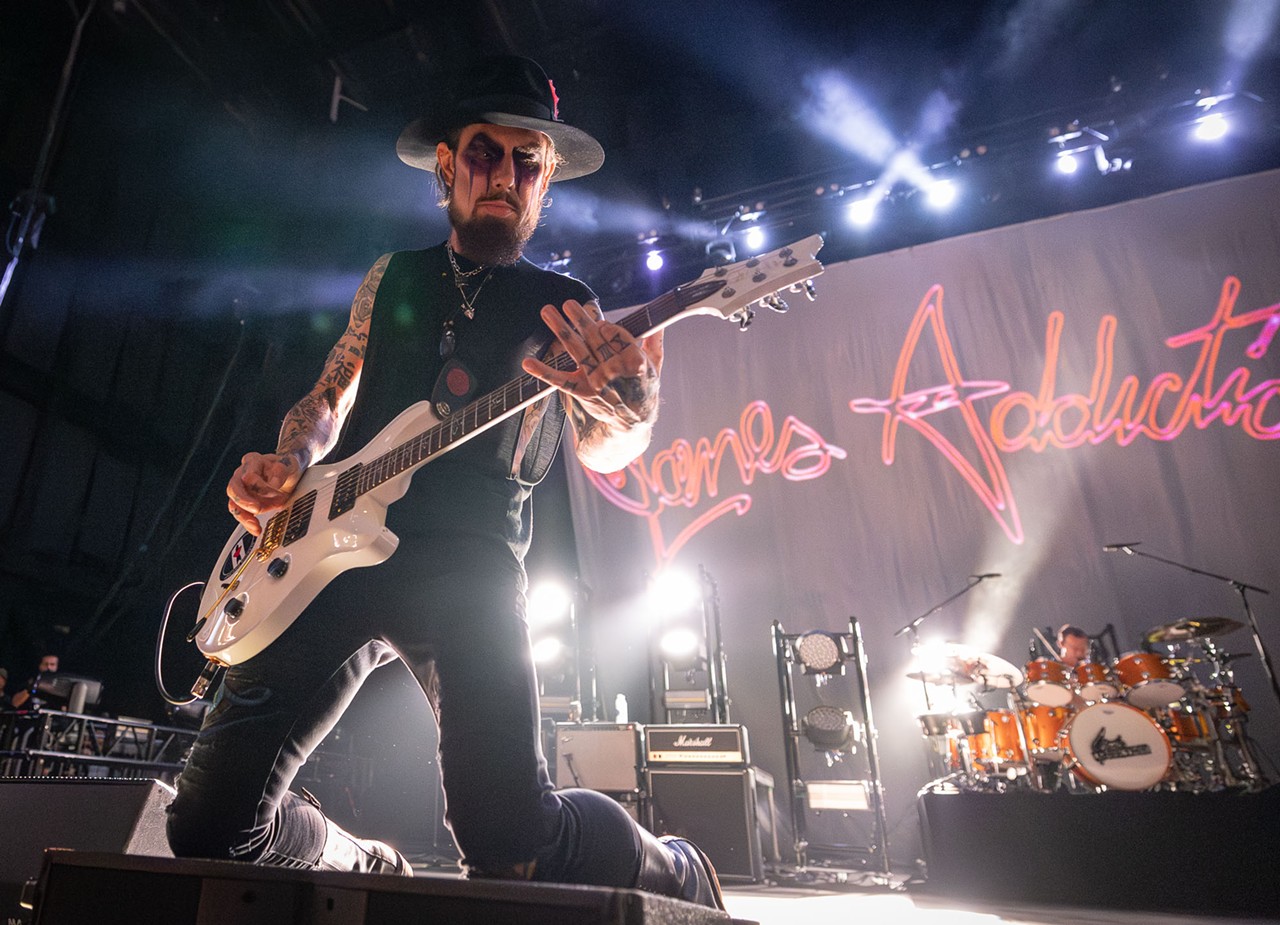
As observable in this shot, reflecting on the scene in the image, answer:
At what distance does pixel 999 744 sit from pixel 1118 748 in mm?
830

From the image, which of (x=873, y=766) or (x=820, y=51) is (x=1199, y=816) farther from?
(x=820, y=51)

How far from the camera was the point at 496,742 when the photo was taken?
55.1 inches

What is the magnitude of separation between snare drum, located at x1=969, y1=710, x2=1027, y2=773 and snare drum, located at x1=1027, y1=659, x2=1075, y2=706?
25 centimetres

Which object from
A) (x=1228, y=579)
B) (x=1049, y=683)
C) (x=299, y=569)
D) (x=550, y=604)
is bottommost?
(x=299, y=569)

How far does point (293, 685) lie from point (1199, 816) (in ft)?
16.1

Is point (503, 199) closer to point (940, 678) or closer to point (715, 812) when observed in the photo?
point (715, 812)

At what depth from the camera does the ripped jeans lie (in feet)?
4.54

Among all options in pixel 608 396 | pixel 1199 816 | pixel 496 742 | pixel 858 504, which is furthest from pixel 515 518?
pixel 858 504

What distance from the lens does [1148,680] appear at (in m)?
5.10

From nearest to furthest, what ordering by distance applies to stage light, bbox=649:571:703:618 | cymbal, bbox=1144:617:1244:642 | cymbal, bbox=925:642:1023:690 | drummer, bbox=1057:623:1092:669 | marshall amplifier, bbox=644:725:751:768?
cymbal, bbox=1144:617:1244:642, marshall amplifier, bbox=644:725:751:768, cymbal, bbox=925:642:1023:690, drummer, bbox=1057:623:1092:669, stage light, bbox=649:571:703:618

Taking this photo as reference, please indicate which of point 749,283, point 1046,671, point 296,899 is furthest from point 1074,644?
point 296,899

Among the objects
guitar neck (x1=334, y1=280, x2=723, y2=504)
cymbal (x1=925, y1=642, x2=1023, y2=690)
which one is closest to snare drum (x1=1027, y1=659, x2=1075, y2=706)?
cymbal (x1=925, y1=642, x2=1023, y2=690)

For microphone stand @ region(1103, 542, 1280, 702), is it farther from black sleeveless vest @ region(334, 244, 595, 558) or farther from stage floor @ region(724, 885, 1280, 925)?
black sleeveless vest @ region(334, 244, 595, 558)

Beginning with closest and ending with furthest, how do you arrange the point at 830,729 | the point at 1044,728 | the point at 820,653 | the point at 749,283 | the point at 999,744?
the point at 749,283 → the point at 1044,728 → the point at 999,744 → the point at 830,729 → the point at 820,653
